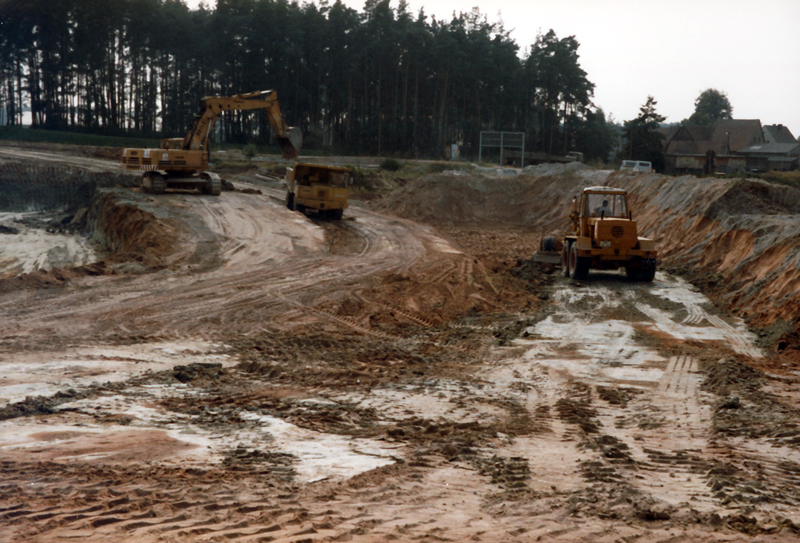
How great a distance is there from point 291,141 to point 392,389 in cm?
2103

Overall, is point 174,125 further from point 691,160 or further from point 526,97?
A: point 691,160

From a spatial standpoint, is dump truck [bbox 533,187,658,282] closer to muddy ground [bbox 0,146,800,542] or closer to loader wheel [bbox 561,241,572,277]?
loader wheel [bbox 561,241,572,277]

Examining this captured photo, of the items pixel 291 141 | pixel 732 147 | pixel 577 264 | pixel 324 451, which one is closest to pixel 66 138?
pixel 291 141

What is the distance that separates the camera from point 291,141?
28266 millimetres

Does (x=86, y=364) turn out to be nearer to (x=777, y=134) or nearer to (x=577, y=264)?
(x=577, y=264)

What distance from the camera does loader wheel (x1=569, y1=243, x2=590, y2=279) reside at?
17.8 meters

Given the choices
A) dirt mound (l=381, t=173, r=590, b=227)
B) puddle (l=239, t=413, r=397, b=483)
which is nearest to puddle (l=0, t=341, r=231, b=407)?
puddle (l=239, t=413, r=397, b=483)

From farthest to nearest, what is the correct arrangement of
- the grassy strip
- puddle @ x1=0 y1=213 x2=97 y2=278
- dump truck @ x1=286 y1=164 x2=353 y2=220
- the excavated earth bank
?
the grassy strip, dump truck @ x1=286 y1=164 x2=353 y2=220, puddle @ x1=0 y1=213 x2=97 y2=278, the excavated earth bank

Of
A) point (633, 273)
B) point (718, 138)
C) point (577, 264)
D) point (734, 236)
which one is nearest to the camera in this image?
point (577, 264)

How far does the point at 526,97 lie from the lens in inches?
2849

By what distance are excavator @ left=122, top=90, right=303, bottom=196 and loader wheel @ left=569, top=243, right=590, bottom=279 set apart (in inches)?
565

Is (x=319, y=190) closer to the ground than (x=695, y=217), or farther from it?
farther from it

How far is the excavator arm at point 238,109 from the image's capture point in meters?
28.4

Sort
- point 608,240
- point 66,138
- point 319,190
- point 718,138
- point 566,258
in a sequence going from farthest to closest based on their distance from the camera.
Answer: point 718,138
point 66,138
point 319,190
point 566,258
point 608,240
